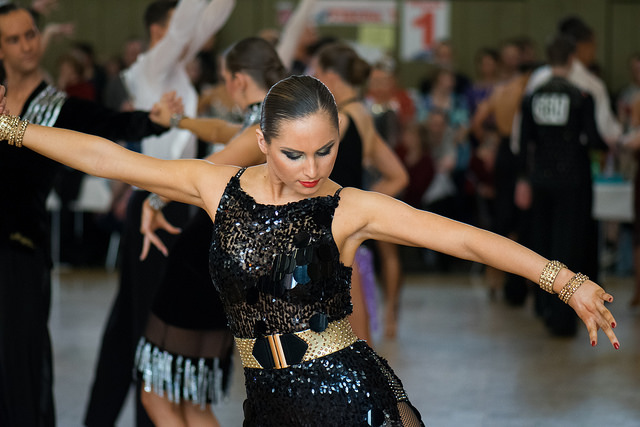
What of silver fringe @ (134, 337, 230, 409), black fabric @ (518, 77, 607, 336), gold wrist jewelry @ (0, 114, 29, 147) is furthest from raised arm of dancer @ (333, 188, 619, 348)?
black fabric @ (518, 77, 607, 336)

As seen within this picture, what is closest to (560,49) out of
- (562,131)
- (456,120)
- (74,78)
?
(562,131)

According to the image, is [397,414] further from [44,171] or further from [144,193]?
[144,193]

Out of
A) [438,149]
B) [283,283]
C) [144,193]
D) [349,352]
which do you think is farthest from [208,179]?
[438,149]

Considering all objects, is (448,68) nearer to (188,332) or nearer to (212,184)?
(188,332)

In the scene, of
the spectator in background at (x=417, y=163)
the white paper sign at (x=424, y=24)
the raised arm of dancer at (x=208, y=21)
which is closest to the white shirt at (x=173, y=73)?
the raised arm of dancer at (x=208, y=21)

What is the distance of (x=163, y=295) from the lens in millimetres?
3176

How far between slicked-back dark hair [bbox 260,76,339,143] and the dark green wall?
1047 cm

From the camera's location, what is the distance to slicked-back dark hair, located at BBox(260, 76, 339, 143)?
6.88ft

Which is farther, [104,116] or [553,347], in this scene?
[553,347]

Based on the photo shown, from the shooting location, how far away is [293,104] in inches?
82.7

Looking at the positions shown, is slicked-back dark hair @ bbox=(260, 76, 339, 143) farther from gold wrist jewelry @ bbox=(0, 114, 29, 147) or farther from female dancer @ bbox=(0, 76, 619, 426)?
gold wrist jewelry @ bbox=(0, 114, 29, 147)

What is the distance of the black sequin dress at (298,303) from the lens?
6.98 ft

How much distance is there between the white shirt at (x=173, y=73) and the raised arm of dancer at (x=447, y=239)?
1.92 m

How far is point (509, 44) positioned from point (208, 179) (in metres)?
7.41
